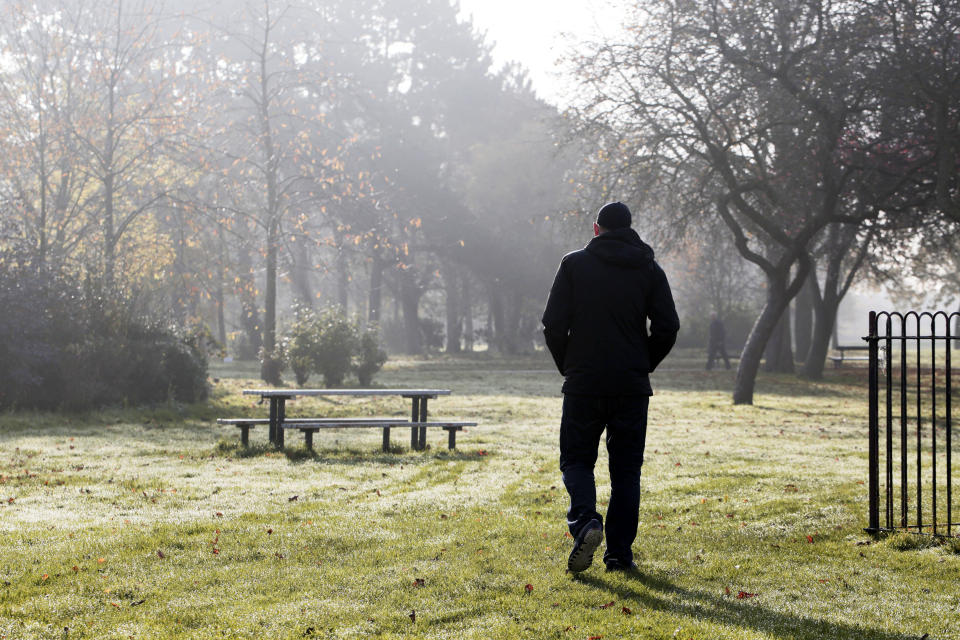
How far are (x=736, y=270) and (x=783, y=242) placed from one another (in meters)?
27.9

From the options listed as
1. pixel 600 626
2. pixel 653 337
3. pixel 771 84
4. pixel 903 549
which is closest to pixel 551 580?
pixel 600 626

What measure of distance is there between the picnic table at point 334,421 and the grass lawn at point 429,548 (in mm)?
266

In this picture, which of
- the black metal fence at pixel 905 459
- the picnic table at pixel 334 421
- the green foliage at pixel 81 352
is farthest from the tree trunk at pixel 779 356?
the picnic table at pixel 334 421

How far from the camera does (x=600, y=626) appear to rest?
14.7ft

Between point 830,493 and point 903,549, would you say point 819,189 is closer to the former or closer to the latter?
point 830,493

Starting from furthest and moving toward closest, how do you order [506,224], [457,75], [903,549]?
[457,75] → [506,224] → [903,549]

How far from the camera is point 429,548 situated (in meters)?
6.38

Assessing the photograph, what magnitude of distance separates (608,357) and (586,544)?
1.06m

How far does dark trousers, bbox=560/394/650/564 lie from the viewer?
Answer: 5.41 meters

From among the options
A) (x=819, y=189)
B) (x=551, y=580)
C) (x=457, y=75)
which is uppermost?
(x=457, y=75)

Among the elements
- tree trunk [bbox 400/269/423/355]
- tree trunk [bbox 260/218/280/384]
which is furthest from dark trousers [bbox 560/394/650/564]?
tree trunk [bbox 400/269/423/355]

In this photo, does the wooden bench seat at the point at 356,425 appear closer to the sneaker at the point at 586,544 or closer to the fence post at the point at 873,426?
the fence post at the point at 873,426

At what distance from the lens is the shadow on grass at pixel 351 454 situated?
11.2 meters

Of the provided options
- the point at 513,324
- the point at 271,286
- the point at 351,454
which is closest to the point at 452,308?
the point at 513,324
